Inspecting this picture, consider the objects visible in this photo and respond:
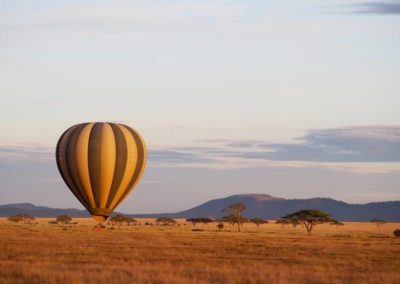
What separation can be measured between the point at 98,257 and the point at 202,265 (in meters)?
7.44

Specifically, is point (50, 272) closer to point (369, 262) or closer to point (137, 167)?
point (369, 262)

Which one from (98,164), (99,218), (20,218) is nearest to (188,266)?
(98,164)

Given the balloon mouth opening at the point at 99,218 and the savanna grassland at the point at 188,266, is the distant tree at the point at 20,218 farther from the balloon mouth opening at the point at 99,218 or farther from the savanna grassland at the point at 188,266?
the savanna grassland at the point at 188,266

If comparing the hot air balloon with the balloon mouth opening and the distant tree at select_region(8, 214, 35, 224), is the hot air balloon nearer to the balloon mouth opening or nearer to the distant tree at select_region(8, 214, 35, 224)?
the balloon mouth opening

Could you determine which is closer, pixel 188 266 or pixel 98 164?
pixel 188 266

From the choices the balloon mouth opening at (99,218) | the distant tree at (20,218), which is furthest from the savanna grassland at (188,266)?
the distant tree at (20,218)

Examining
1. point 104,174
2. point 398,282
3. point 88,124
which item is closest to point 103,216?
point 104,174

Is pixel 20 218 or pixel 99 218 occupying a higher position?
pixel 20 218

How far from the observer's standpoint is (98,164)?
206 ft

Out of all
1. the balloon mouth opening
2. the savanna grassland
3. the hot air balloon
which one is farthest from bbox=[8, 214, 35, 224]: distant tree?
the savanna grassland

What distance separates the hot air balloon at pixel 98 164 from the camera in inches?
2464

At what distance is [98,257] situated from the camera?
38969 millimetres

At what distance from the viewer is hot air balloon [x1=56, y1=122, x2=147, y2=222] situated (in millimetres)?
62594

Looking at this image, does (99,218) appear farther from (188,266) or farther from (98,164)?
(188,266)
